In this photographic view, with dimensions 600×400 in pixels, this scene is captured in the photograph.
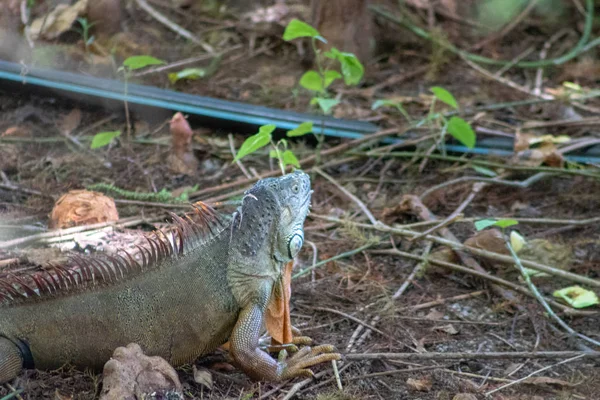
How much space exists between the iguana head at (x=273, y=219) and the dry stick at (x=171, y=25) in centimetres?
469

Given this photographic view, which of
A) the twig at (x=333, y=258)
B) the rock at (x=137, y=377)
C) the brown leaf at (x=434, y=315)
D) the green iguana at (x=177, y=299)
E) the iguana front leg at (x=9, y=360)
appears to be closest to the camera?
the rock at (x=137, y=377)

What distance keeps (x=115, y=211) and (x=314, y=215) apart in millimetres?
1367

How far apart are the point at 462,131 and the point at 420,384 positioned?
2698mm

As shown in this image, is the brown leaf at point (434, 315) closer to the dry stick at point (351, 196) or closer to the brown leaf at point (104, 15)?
the dry stick at point (351, 196)

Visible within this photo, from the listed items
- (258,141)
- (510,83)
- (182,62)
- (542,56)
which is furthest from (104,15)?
(542,56)

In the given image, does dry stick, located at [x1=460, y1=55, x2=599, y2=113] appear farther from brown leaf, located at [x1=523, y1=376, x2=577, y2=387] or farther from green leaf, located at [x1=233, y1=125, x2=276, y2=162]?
brown leaf, located at [x1=523, y1=376, x2=577, y2=387]

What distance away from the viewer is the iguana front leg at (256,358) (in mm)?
3389

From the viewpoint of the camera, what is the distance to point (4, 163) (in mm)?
5547

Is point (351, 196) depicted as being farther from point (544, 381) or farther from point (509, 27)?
point (509, 27)

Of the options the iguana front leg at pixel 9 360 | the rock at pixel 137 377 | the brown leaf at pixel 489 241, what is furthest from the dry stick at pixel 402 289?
the iguana front leg at pixel 9 360

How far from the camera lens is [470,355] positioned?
372 cm

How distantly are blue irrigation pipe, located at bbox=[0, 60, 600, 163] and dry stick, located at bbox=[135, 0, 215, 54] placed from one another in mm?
1462

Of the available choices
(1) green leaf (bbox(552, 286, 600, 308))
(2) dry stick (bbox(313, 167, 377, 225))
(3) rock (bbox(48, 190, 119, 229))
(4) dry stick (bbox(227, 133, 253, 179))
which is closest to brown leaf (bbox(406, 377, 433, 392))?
(1) green leaf (bbox(552, 286, 600, 308))

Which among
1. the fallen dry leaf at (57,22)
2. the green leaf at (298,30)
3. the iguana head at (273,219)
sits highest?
the green leaf at (298,30)
